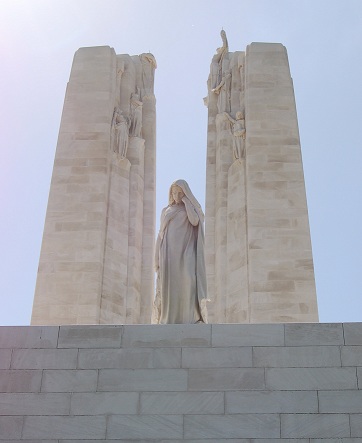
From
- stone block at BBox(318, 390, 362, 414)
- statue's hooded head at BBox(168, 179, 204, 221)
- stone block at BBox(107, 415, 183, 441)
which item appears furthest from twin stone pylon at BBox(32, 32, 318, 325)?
stone block at BBox(107, 415, 183, 441)

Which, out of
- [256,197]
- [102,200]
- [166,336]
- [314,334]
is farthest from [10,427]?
[256,197]

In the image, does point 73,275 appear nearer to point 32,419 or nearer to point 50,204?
point 50,204

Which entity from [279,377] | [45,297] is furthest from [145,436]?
[45,297]

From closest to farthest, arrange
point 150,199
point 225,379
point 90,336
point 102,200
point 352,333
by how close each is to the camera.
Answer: point 225,379
point 352,333
point 90,336
point 102,200
point 150,199

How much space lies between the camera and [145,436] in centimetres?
954

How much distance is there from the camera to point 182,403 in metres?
9.77

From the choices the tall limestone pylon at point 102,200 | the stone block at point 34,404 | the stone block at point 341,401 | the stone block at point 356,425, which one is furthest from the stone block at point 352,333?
the tall limestone pylon at point 102,200

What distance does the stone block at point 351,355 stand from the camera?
32.8ft

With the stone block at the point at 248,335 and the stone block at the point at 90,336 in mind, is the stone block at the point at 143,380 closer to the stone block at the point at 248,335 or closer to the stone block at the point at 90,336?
the stone block at the point at 90,336

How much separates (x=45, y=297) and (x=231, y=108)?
21.3ft

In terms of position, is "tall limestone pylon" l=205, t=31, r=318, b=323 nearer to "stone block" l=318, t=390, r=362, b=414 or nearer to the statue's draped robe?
the statue's draped robe

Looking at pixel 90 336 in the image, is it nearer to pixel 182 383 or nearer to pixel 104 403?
pixel 104 403

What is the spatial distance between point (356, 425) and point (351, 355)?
37.7 inches

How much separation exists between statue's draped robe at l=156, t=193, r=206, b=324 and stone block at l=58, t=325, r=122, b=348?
1.23m
